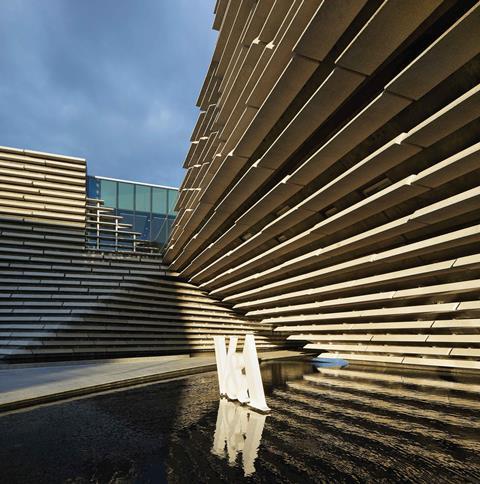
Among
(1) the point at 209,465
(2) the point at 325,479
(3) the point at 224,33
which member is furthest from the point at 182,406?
(3) the point at 224,33

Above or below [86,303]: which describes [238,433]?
below

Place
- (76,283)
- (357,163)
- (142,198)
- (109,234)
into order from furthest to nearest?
(142,198)
(109,234)
(76,283)
(357,163)

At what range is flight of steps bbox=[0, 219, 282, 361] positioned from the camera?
15.3 metres

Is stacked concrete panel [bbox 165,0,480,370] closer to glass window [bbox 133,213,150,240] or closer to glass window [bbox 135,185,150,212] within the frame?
glass window [bbox 133,213,150,240]

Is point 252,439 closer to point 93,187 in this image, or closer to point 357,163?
point 357,163

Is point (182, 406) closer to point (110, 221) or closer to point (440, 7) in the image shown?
point (440, 7)

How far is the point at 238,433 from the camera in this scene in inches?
201

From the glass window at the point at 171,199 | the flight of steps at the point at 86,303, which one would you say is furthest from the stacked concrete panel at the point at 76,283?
the glass window at the point at 171,199

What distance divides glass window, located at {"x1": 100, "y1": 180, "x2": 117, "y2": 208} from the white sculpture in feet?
47.2

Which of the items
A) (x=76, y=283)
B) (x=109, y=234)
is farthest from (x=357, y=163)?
(x=109, y=234)

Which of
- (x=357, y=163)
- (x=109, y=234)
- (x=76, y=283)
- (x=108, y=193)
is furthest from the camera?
(x=108, y=193)

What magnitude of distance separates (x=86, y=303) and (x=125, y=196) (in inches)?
267

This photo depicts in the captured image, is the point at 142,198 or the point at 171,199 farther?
the point at 171,199

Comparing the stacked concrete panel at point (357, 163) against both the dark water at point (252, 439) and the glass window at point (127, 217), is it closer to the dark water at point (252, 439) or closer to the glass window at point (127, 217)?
the dark water at point (252, 439)
